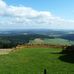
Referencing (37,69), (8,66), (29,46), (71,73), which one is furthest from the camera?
(29,46)

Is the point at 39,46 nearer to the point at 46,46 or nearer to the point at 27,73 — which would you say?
the point at 46,46

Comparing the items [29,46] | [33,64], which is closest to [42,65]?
[33,64]

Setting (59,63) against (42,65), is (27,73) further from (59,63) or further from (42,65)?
(59,63)

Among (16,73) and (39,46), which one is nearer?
(16,73)

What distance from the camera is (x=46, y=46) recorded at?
35.5m

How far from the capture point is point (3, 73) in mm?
17000

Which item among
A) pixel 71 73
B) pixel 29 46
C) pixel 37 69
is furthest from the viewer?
pixel 29 46

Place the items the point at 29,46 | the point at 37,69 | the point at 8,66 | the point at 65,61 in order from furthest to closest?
the point at 29,46 → the point at 65,61 → the point at 8,66 → the point at 37,69

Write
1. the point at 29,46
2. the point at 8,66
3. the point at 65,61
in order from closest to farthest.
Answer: the point at 8,66, the point at 65,61, the point at 29,46

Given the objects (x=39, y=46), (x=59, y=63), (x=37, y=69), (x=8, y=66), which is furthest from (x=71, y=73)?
(x=39, y=46)

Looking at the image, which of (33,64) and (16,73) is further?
(33,64)

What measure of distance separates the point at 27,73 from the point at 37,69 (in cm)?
179

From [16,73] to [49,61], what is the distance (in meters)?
6.19

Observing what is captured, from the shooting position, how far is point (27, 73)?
56.1ft
